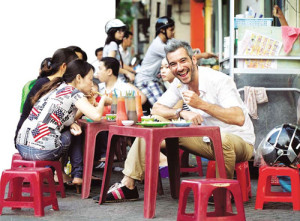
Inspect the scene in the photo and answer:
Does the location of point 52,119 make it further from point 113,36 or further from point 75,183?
point 113,36

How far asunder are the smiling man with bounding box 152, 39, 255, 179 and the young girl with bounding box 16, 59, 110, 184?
0.77m

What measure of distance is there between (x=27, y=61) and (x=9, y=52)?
0.25 meters

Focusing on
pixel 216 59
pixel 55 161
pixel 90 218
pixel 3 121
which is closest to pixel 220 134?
pixel 90 218

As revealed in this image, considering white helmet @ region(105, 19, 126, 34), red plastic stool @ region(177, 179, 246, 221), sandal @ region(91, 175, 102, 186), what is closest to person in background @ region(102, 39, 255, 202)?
red plastic stool @ region(177, 179, 246, 221)

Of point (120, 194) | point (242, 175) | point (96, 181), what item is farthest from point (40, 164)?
point (242, 175)

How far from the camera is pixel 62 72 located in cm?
626

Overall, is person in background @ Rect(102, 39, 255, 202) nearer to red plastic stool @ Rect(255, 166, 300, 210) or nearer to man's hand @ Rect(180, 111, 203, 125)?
man's hand @ Rect(180, 111, 203, 125)

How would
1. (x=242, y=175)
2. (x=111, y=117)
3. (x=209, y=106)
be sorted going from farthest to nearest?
1. (x=111, y=117)
2. (x=242, y=175)
3. (x=209, y=106)

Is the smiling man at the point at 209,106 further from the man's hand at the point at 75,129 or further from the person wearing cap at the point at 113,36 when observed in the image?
the person wearing cap at the point at 113,36

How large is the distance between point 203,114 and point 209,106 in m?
0.44

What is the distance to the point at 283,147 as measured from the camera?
511 cm

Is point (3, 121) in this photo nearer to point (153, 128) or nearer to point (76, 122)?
point (76, 122)

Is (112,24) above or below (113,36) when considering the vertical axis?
above

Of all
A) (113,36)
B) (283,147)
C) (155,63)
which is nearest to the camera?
(283,147)
